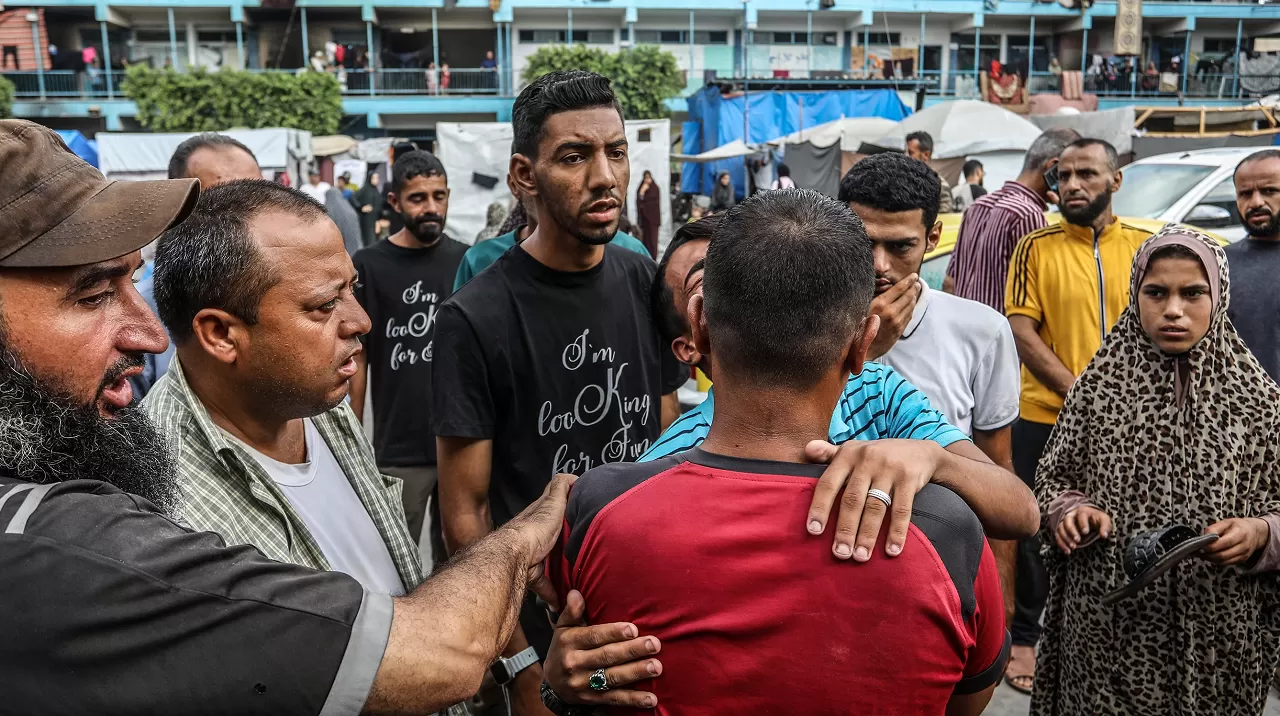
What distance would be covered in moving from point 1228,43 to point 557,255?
45.2m

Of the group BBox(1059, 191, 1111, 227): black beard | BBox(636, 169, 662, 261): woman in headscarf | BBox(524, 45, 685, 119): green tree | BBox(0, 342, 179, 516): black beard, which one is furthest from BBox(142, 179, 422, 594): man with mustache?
BBox(524, 45, 685, 119): green tree

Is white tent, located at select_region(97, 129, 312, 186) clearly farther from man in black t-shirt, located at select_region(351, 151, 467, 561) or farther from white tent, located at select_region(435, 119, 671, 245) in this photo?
man in black t-shirt, located at select_region(351, 151, 467, 561)

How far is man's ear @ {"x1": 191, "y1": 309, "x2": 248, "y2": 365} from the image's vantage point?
1848mm

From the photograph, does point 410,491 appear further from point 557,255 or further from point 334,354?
point 334,354

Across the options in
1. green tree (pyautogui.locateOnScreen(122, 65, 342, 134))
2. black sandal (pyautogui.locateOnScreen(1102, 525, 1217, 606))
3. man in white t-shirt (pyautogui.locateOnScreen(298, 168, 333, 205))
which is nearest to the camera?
black sandal (pyautogui.locateOnScreen(1102, 525, 1217, 606))

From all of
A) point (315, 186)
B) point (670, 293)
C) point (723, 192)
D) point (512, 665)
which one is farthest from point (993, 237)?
point (723, 192)

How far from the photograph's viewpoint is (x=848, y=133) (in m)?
21.0

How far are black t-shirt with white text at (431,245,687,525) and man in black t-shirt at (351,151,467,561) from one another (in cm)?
186

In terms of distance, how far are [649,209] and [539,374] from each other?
16.1 meters

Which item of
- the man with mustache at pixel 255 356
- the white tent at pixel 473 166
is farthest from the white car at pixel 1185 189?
the white tent at pixel 473 166

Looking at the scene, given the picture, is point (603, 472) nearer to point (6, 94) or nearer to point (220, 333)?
point (220, 333)

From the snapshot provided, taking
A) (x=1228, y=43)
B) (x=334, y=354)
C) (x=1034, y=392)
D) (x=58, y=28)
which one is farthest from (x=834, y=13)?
(x=334, y=354)

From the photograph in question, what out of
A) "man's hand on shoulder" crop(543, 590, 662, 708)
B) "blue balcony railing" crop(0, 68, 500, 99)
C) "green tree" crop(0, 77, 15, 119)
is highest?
"blue balcony railing" crop(0, 68, 500, 99)

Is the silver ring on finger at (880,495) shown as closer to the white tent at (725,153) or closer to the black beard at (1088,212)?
the black beard at (1088,212)
